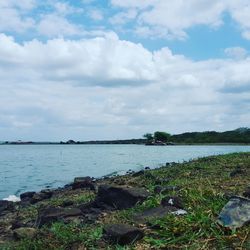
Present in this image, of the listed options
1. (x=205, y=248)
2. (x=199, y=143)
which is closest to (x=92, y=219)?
(x=205, y=248)

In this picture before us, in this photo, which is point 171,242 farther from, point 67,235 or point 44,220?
point 44,220

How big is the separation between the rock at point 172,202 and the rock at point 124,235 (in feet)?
4.52

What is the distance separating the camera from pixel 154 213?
7312 millimetres

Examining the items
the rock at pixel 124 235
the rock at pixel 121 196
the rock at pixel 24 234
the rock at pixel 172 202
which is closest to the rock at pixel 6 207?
the rock at pixel 121 196

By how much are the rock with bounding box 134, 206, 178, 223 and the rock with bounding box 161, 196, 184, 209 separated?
0.52 ft

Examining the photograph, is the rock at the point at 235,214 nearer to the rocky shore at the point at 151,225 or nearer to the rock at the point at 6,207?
the rocky shore at the point at 151,225

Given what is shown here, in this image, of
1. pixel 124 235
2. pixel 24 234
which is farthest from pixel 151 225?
pixel 24 234

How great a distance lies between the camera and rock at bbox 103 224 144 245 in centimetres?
616

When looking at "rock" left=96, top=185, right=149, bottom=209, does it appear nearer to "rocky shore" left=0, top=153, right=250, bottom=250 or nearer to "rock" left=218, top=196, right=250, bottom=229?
"rocky shore" left=0, top=153, right=250, bottom=250

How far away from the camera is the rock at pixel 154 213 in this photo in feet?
23.2

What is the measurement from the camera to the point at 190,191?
27.6 ft

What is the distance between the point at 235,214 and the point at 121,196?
11.1ft

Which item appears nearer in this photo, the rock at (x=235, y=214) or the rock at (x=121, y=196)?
the rock at (x=235, y=214)

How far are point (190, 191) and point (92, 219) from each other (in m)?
1.96
